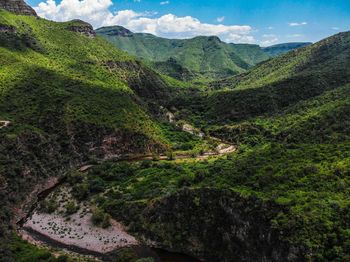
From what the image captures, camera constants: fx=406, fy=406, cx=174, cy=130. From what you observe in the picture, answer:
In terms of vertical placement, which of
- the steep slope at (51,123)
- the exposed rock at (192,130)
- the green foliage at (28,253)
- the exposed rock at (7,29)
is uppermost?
the exposed rock at (7,29)

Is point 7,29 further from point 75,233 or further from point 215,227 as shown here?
point 215,227

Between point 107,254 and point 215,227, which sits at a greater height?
point 215,227

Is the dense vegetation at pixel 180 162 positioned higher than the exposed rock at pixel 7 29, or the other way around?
the exposed rock at pixel 7 29

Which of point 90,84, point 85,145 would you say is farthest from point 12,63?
point 85,145

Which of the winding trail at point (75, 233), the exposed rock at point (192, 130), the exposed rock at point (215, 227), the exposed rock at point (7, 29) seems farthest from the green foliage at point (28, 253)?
the exposed rock at point (7, 29)

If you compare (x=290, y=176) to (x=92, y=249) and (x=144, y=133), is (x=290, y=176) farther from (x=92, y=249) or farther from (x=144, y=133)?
(x=144, y=133)

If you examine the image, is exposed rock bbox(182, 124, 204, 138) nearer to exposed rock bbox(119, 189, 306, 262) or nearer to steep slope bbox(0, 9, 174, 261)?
steep slope bbox(0, 9, 174, 261)

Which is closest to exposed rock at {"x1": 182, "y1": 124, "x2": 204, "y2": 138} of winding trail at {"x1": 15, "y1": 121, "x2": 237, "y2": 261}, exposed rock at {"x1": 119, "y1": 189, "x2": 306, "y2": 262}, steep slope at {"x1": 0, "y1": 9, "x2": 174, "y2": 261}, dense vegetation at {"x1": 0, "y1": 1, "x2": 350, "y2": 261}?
dense vegetation at {"x1": 0, "y1": 1, "x2": 350, "y2": 261}

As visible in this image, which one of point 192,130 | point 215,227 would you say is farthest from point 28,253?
point 192,130

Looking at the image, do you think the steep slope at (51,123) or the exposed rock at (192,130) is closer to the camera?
the steep slope at (51,123)

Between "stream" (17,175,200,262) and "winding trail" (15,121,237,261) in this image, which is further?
"winding trail" (15,121,237,261)

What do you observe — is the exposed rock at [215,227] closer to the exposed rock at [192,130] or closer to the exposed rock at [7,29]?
the exposed rock at [192,130]
